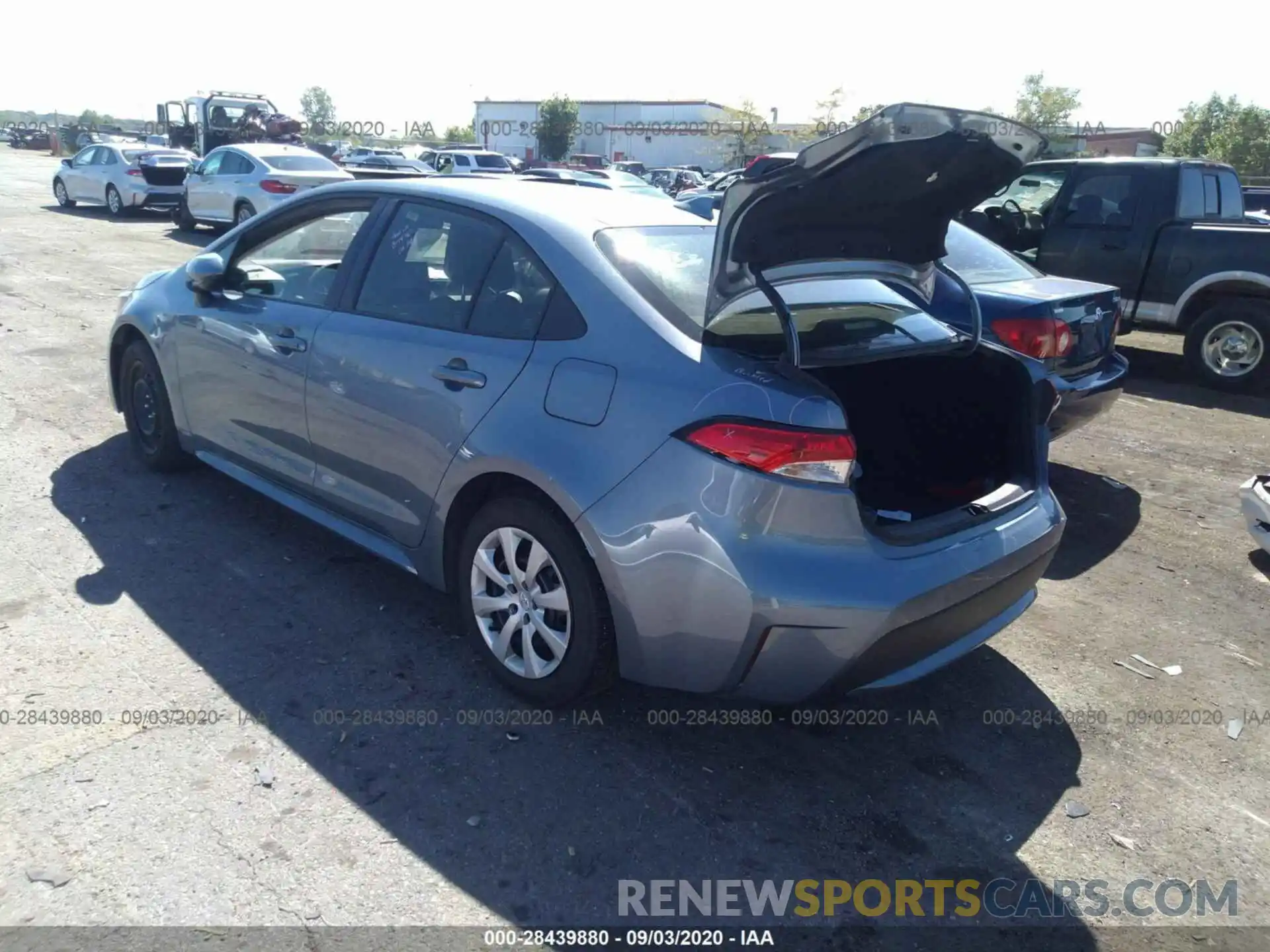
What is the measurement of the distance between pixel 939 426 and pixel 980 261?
2999mm

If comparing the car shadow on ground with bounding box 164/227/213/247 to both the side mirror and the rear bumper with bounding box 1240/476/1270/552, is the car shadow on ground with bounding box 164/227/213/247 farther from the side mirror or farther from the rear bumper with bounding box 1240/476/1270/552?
the rear bumper with bounding box 1240/476/1270/552

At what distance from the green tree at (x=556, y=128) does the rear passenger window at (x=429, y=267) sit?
7021 centimetres

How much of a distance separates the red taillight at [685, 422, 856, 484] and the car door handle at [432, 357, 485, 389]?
94 cm

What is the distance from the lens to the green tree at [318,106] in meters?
103

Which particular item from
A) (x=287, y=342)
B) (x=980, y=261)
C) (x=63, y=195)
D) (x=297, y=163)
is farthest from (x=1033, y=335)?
(x=63, y=195)

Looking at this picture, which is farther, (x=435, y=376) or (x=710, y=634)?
(x=435, y=376)

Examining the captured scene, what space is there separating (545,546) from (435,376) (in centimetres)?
81

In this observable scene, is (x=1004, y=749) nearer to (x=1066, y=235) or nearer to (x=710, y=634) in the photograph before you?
(x=710, y=634)

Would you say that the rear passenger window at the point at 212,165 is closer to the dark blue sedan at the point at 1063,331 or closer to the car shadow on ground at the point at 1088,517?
the dark blue sedan at the point at 1063,331

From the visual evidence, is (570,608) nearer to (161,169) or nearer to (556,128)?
(161,169)

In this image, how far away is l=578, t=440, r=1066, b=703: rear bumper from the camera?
2.79 metres

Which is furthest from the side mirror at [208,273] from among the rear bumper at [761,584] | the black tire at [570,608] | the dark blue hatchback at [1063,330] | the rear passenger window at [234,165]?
the rear passenger window at [234,165]

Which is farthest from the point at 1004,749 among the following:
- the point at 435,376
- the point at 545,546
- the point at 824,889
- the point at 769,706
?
the point at 435,376

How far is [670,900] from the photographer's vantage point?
8.74 ft
